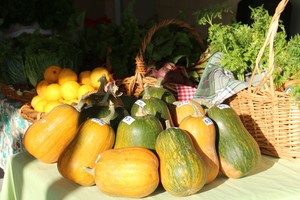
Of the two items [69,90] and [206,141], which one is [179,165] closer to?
[206,141]

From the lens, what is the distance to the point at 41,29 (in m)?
4.11

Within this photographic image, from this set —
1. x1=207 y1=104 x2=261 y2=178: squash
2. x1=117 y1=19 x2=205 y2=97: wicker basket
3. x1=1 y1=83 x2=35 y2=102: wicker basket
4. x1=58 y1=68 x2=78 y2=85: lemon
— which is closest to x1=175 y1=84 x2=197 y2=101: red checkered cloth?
x1=117 y1=19 x2=205 y2=97: wicker basket

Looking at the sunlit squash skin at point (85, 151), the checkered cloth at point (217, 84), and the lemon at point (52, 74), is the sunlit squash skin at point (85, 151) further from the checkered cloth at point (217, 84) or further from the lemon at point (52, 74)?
the lemon at point (52, 74)

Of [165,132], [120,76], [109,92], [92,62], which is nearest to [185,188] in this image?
[165,132]

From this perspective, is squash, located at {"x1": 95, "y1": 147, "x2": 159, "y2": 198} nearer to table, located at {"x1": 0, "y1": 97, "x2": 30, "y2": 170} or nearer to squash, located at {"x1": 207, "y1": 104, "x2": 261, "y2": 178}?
squash, located at {"x1": 207, "y1": 104, "x2": 261, "y2": 178}

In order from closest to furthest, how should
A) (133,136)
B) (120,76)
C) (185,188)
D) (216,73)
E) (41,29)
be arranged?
(185,188) → (133,136) → (216,73) → (120,76) → (41,29)

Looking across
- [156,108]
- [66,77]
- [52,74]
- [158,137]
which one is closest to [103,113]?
[156,108]

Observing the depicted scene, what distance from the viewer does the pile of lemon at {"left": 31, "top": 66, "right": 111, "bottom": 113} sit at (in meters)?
2.43

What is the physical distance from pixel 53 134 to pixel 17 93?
54.0 inches

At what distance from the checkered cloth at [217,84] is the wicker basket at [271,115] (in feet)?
0.11

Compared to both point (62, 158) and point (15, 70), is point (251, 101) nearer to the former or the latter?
point (62, 158)

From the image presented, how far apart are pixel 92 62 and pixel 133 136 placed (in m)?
1.67

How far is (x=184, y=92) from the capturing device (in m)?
2.26

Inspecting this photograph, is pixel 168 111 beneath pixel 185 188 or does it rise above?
above
